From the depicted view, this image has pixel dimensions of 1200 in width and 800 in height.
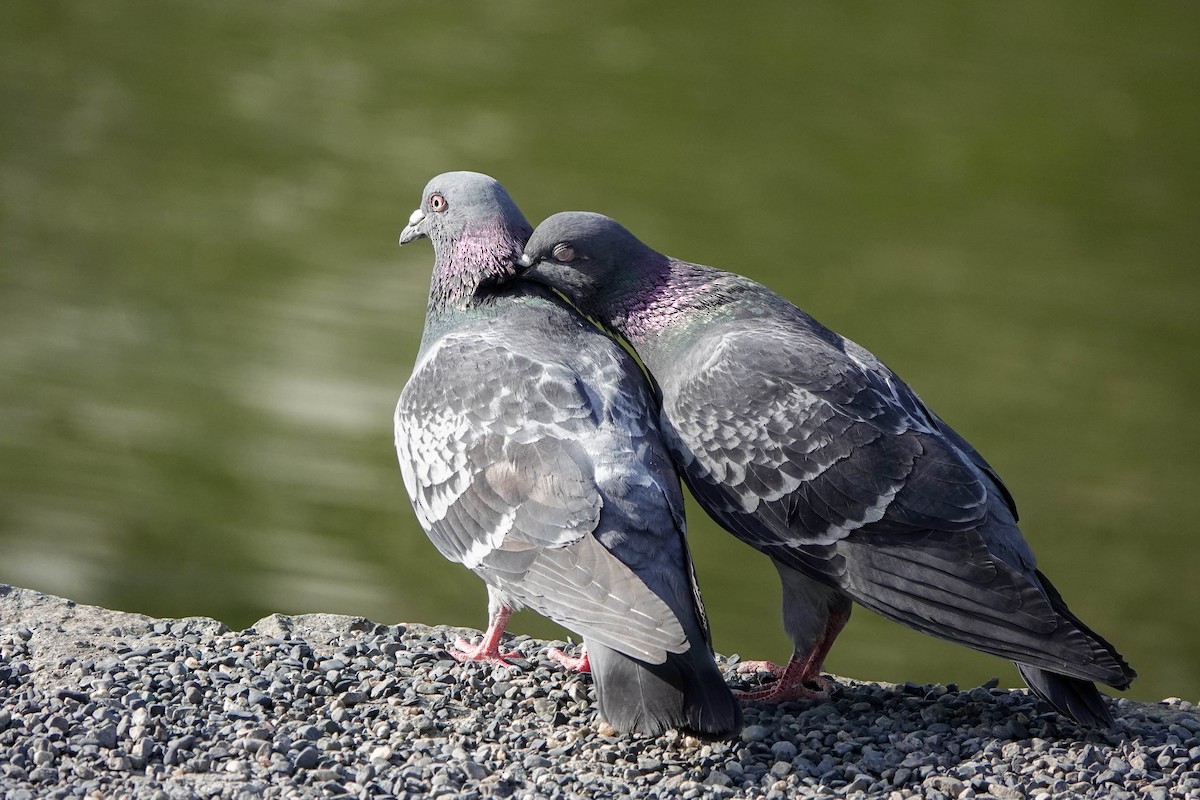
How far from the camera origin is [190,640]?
131 inches

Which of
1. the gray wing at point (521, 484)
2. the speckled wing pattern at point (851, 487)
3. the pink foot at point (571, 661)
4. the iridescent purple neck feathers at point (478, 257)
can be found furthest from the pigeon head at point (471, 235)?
the pink foot at point (571, 661)

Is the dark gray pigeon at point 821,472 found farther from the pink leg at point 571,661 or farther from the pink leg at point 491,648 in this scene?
the pink leg at point 491,648

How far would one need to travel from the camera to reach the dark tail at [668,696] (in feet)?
8.48

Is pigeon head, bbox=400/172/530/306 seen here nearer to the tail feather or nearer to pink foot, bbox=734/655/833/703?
pink foot, bbox=734/655/833/703

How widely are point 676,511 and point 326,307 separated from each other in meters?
4.24

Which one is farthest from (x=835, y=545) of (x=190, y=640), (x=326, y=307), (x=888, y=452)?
(x=326, y=307)

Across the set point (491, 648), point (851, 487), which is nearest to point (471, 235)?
point (491, 648)

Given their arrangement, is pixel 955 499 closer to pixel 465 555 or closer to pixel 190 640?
pixel 465 555

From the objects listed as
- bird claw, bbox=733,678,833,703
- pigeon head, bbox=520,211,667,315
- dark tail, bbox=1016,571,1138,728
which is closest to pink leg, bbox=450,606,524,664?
bird claw, bbox=733,678,833,703

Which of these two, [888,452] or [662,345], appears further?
[662,345]

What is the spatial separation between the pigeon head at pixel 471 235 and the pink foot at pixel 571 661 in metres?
1.00

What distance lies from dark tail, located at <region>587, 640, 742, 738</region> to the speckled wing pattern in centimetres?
44

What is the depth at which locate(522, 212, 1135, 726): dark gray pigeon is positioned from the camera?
2.80 metres

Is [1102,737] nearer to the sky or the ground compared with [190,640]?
nearer to the sky
